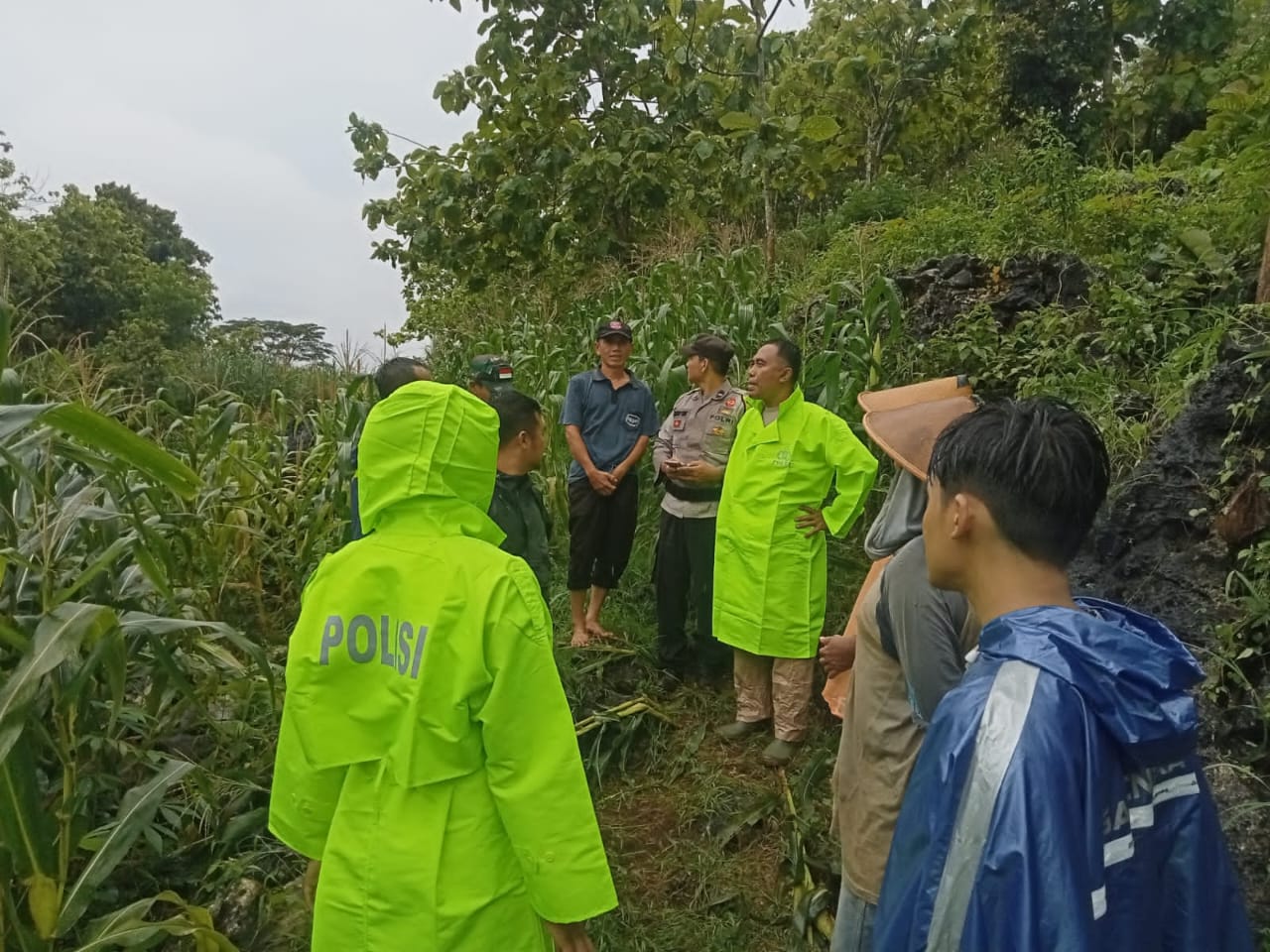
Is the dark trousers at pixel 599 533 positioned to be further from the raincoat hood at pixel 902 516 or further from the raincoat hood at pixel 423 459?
the raincoat hood at pixel 423 459

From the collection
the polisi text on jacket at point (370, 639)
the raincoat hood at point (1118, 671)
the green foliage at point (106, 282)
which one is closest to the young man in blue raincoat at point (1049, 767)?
the raincoat hood at point (1118, 671)

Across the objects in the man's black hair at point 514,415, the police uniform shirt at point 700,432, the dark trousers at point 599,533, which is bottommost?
the dark trousers at point 599,533

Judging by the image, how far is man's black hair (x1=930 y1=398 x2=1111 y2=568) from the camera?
108 centimetres

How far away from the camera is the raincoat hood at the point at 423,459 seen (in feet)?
4.92

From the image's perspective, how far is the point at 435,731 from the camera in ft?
4.61

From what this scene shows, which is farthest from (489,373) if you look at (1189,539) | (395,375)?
(1189,539)

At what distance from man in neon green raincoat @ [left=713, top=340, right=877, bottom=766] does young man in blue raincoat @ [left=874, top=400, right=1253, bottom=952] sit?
6.99 ft

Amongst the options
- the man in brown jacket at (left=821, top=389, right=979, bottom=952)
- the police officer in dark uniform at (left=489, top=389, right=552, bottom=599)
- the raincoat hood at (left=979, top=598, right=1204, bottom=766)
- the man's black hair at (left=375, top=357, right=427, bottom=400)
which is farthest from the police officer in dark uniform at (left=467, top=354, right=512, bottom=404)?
the raincoat hood at (left=979, top=598, right=1204, bottom=766)

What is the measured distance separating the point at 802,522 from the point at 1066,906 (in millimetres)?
2457

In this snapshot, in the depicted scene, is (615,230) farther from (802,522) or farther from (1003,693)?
(1003,693)

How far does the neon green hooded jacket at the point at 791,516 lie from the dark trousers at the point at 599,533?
3.30 feet

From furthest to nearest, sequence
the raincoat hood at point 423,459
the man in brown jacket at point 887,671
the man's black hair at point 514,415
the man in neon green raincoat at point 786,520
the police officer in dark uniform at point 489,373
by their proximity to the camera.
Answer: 1. the police officer in dark uniform at point 489,373
2. the man in neon green raincoat at point 786,520
3. the man's black hair at point 514,415
4. the man in brown jacket at point 887,671
5. the raincoat hood at point 423,459

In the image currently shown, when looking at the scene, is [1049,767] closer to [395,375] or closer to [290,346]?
[395,375]

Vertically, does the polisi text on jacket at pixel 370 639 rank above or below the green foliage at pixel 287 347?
below
